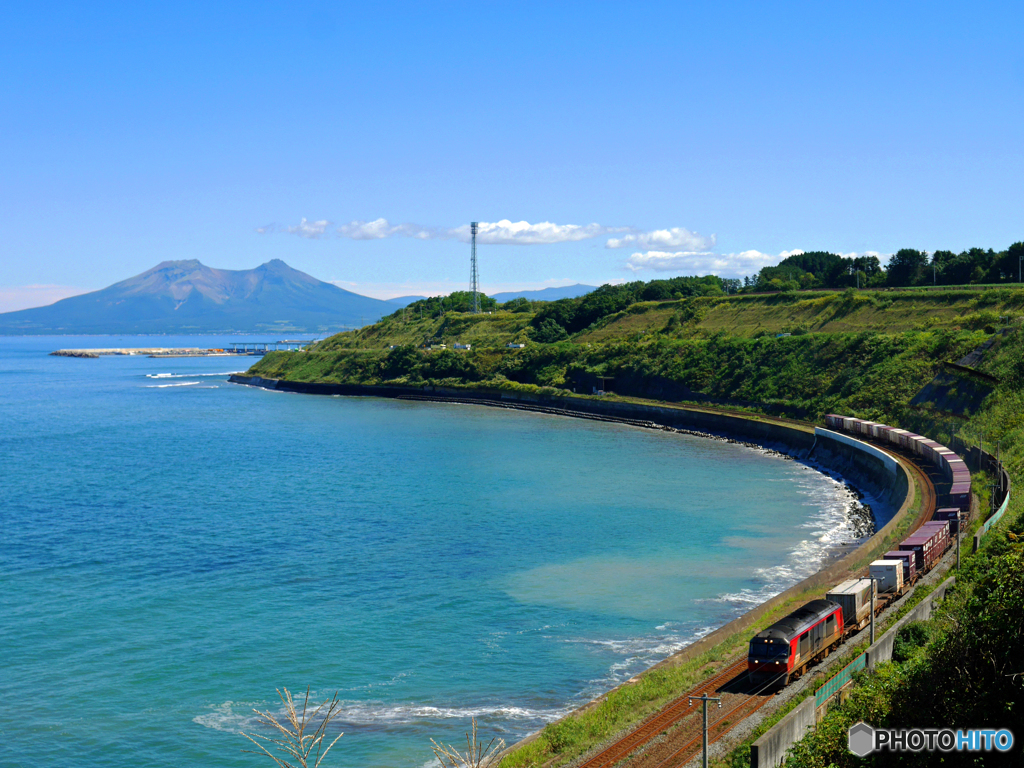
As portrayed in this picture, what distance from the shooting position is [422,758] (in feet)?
65.2

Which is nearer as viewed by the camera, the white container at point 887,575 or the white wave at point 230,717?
the white wave at point 230,717

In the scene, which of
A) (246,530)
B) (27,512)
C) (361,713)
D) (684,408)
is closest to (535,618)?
(361,713)

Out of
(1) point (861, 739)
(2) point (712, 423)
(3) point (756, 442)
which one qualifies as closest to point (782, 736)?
(1) point (861, 739)

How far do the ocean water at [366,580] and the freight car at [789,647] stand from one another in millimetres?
4457

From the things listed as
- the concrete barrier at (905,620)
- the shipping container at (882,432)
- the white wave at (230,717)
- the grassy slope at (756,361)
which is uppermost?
the grassy slope at (756,361)

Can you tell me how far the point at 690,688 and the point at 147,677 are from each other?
15664 millimetres

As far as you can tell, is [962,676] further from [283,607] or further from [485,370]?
[485,370]

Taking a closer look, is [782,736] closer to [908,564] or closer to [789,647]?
[789,647]

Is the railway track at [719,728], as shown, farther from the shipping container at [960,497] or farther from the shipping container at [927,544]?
the shipping container at [960,497]

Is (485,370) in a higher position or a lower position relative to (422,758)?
higher

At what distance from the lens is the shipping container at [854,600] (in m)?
24.2

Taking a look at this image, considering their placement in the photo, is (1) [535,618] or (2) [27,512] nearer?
(1) [535,618]

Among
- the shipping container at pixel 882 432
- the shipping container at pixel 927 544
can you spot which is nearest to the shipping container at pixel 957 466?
the shipping container at pixel 927 544

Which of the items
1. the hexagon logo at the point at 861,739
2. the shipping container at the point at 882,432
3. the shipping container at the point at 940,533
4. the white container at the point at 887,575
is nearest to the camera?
the hexagon logo at the point at 861,739
